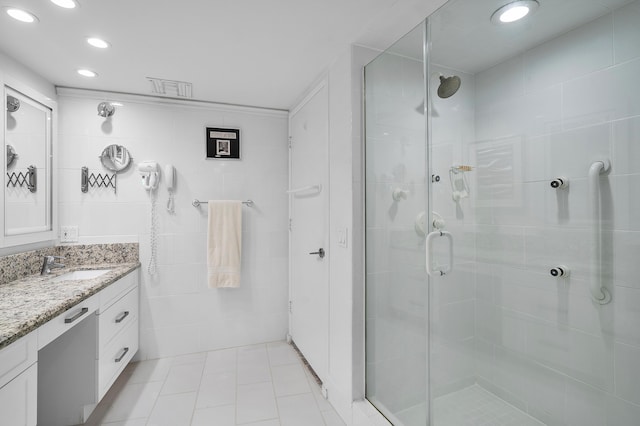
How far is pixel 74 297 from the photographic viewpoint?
60.9 inches

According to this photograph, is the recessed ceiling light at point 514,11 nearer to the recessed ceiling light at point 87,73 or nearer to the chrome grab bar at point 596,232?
the chrome grab bar at point 596,232

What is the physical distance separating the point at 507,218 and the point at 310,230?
1.39 m

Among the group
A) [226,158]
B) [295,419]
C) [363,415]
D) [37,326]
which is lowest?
[295,419]

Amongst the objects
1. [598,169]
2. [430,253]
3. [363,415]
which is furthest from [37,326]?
[598,169]

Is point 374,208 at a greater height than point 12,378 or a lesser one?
greater

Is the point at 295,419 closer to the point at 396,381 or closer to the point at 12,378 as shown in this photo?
the point at 396,381

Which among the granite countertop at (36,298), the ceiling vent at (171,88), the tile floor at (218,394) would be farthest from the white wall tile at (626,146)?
the ceiling vent at (171,88)

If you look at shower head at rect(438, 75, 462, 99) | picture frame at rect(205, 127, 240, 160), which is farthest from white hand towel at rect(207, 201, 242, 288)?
shower head at rect(438, 75, 462, 99)

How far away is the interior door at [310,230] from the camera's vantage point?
2164mm

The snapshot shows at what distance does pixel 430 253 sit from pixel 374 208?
47cm

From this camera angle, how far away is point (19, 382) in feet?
3.79

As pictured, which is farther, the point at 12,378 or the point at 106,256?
the point at 106,256

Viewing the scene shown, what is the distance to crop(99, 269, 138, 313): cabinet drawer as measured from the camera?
6.24 ft

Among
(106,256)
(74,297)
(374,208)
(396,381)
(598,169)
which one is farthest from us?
(106,256)
